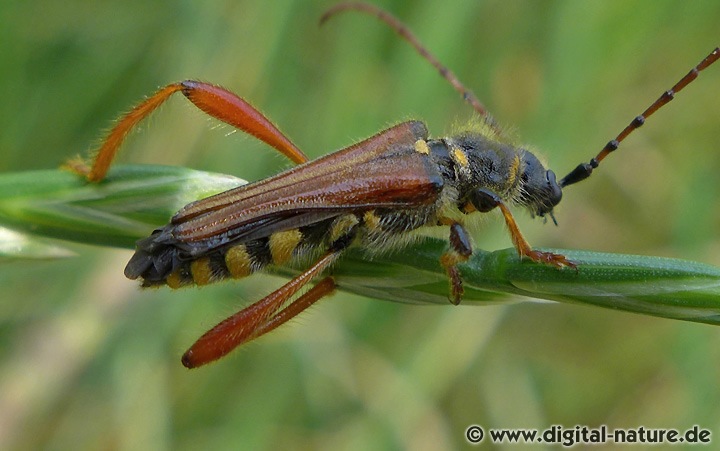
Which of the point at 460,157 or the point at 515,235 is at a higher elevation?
the point at 460,157

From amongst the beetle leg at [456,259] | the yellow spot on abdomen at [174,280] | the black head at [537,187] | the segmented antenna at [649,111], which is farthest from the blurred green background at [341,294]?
the beetle leg at [456,259]

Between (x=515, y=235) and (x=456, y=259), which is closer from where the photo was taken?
(x=456, y=259)

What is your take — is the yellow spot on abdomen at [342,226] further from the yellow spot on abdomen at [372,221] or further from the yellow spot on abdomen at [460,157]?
the yellow spot on abdomen at [460,157]

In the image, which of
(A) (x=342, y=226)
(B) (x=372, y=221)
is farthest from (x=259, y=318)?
(B) (x=372, y=221)

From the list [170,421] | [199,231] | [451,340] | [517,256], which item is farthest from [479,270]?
[170,421]

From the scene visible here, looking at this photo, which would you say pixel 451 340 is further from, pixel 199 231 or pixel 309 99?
pixel 199 231

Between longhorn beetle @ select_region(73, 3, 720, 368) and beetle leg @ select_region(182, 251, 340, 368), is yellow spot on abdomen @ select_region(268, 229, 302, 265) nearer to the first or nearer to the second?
longhorn beetle @ select_region(73, 3, 720, 368)

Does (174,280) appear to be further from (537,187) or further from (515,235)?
(537,187)
